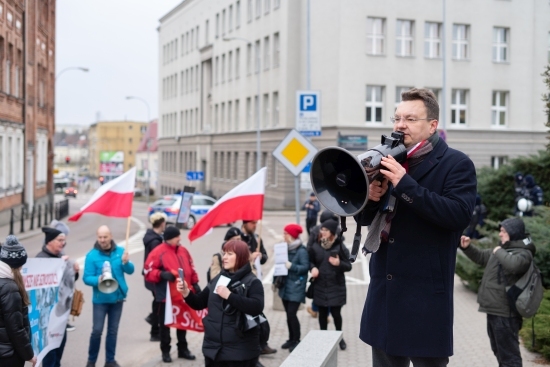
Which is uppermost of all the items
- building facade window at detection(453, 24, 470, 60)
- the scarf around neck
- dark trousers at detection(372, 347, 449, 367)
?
building facade window at detection(453, 24, 470, 60)

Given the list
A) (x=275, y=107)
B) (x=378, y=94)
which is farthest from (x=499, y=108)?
(x=275, y=107)

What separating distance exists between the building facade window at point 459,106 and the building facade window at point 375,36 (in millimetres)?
5131

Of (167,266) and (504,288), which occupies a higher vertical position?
(504,288)

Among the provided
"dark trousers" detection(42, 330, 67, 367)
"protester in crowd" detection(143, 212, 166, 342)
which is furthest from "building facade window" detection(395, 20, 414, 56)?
A: "dark trousers" detection(42, 330, 67, 367)

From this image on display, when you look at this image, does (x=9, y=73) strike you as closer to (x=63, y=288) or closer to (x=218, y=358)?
(x=63, y=288)

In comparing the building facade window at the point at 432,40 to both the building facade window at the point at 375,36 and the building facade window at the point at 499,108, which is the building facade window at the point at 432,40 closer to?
the building facade window at the point at 375,36

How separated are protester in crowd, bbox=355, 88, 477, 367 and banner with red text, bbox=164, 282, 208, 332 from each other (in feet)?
20.3

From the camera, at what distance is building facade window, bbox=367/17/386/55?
1871 inches

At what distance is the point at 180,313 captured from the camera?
32.2ft

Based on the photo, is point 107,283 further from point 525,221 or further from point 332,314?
point 525,221

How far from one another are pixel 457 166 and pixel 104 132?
150602 millimetres

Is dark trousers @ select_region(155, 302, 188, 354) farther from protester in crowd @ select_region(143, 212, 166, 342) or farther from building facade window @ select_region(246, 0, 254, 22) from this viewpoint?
building facade window @ select_region(246, 0, 254, 22)

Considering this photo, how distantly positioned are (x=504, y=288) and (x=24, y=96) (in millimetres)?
34777

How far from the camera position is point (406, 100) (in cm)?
387
